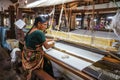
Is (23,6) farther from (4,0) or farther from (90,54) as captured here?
(4,0)

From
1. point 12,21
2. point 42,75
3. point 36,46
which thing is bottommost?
point 42,75

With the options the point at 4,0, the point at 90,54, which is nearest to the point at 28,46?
the point at 90,54

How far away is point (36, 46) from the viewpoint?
2646 millimetres

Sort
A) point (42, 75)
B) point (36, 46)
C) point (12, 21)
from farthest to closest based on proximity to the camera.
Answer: point (12, 21)
point (36, 46)
point (42, 75)

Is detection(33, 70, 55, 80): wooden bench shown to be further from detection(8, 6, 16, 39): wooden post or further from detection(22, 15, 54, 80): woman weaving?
detection(8, 6, 16, 39): wooden post

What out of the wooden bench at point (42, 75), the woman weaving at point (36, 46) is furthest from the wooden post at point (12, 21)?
the wooden bench at point (42, 75)

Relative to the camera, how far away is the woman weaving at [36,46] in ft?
8.35

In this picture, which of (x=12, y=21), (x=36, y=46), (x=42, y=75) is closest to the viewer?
(x=42, y=75)

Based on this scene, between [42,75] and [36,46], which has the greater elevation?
[36,46]

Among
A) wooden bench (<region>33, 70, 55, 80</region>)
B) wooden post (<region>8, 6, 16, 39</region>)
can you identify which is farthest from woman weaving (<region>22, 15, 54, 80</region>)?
wooden post (<region>8, 6, 16, 39</region>)

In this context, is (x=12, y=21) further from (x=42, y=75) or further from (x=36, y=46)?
(x=42, y=75)

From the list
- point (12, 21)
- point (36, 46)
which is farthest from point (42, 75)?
point (12, 21)

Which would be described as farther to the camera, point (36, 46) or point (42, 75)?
point (36, 46)

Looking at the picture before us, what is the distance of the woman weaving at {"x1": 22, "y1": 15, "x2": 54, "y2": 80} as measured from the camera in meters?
2.54
